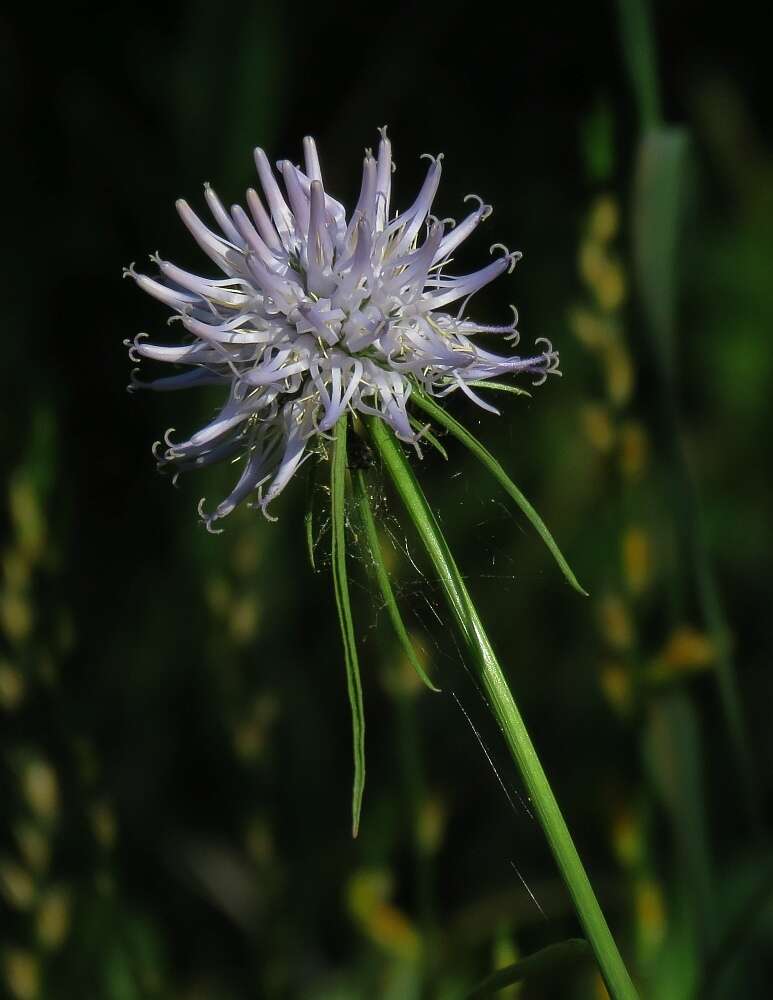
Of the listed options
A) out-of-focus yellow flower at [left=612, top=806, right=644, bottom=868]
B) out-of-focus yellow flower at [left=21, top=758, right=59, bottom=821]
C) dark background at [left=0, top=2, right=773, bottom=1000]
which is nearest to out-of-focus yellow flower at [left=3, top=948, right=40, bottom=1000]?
dark background at [left=0, top=2, right=773, bottom=1000]

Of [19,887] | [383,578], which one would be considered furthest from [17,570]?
[383,578]

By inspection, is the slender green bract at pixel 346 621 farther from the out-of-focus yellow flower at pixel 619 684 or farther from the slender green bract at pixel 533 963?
the out-of-focus yellow flower at pixel 619 684

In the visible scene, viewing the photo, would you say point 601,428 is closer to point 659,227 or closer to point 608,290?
point 608,290

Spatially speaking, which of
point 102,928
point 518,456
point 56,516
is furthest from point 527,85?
point 102,928

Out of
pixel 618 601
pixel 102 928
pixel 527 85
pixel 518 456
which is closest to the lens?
pixel 618 601

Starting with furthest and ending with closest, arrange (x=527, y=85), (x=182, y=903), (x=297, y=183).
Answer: (x=527, y=85) → (x=182, y=903) → (x=297, y=183)

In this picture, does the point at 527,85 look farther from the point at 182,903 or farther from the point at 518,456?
the point at 182,903

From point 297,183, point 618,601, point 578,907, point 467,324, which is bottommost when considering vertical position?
point 578,907

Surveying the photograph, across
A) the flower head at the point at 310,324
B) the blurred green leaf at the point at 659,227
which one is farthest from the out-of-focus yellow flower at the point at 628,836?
the flower head at the point at 310,324
